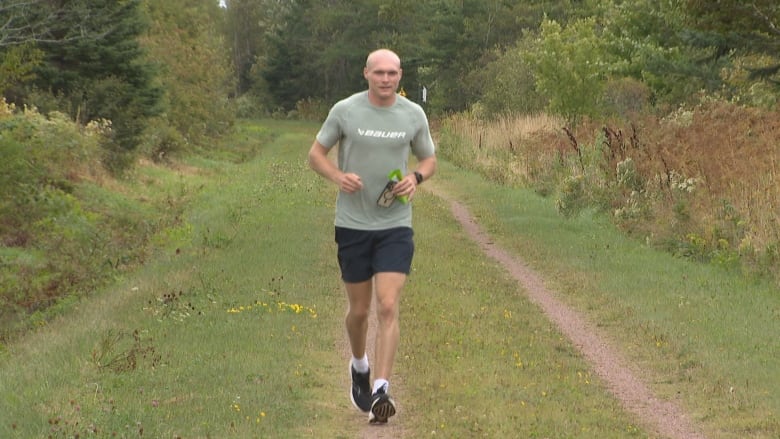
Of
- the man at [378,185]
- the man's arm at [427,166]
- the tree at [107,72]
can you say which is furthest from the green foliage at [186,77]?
the man at [378,185]

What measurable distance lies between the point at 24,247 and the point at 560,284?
9.33m

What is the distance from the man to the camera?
7375 millimetres

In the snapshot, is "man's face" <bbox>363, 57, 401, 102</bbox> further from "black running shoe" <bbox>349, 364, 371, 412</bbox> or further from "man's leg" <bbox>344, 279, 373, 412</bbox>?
"black running shoe" <bbox>349, 364, 371, 412</bbox>

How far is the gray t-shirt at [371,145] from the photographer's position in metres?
7.38

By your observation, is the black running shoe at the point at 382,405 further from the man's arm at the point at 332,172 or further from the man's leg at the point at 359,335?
the man's arm at the point at 332,172

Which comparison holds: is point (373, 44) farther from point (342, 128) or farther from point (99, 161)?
point (342, 128)

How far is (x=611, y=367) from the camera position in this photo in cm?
973

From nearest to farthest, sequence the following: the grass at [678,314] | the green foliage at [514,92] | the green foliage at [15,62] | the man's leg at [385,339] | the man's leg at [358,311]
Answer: the man's leg at [385,339]
the man's leg at [358,311]
the grass at [678,314]
the green foliage at [15,62]
the green foliage at [514,92]

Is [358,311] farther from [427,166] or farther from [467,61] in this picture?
[467,61]

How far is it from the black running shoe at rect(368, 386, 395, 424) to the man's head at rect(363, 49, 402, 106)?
70.8 inches

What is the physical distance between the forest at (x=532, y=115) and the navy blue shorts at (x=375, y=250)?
7275 mm

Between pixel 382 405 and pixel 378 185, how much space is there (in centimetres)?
137

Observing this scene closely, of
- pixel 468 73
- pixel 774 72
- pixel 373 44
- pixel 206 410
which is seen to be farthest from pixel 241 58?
pixel 206 410

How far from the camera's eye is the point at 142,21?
27781 millimetres
